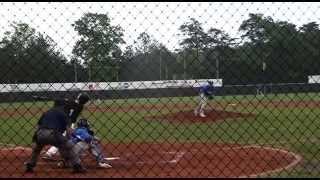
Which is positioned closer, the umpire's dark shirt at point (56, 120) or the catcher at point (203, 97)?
the umpire's dark shirt at point (56, 120)

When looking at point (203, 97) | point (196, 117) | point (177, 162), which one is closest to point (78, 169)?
point (177, 162)

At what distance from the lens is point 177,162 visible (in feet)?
35.1

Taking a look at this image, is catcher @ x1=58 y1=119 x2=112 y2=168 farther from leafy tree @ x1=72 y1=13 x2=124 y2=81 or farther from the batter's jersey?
leafy tree @ x1=72 y1=13 x2=124 y2=81

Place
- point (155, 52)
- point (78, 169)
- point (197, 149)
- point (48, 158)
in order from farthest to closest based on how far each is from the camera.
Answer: point (197, 149)
point (48, 158)
point (78, 169)
point (155, 52)

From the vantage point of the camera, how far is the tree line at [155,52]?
17.7 feet

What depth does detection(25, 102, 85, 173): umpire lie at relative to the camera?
9727 millimetres

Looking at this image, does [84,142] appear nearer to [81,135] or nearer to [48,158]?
[81,135]

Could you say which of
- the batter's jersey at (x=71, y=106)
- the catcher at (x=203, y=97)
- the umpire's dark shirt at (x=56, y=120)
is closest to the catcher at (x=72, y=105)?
the batter's jersey at (x=71, y=106)

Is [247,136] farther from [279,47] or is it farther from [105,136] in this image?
[279,47]

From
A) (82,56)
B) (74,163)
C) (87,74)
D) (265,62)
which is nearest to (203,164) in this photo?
(74,163)

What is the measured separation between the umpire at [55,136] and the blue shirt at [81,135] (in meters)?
0.42

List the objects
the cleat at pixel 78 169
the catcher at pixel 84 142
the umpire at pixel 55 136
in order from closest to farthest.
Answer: the umpire at pixel 55 136
the cleat at pixel 78 169
the catcher at pixel 84 142

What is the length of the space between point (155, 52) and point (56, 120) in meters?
4.23

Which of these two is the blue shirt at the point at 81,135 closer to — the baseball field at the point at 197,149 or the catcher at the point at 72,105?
the catcher at the point at 72,105
